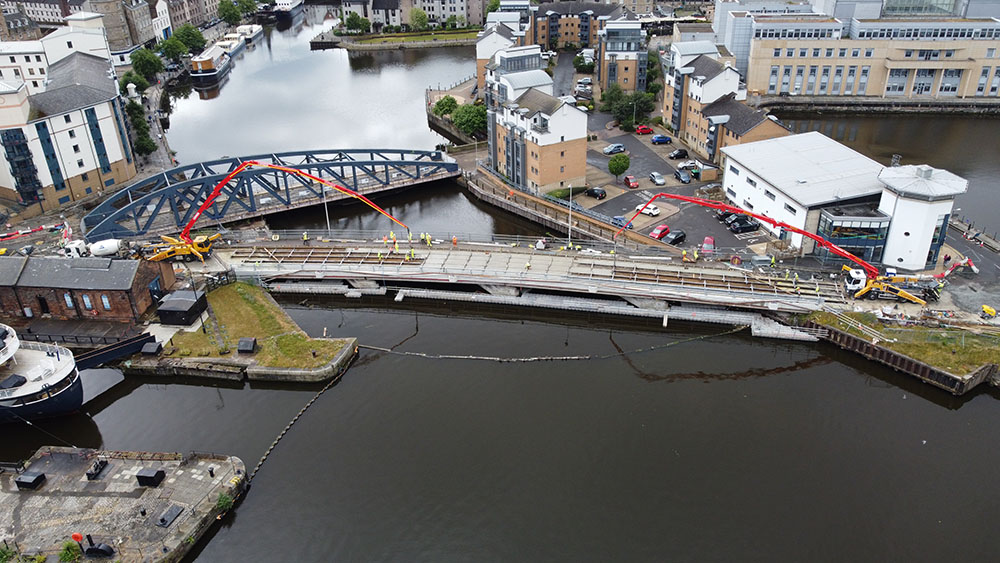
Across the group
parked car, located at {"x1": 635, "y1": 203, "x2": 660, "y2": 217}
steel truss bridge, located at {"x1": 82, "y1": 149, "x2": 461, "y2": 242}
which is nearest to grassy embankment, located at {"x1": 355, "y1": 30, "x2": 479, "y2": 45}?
steel truss bridge, located at {"x1": 82, "y1": 149, "x2": 461, "y2": 242}

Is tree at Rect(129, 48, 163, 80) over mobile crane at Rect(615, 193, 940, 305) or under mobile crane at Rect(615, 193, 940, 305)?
over

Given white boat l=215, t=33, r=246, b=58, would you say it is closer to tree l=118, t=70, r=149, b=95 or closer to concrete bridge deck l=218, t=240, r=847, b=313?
tree l=118, t=70, r=149, b=95

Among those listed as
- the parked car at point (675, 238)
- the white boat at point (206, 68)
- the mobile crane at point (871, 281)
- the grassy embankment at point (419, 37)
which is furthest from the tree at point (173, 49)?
the mobile crane at point (871, 281)

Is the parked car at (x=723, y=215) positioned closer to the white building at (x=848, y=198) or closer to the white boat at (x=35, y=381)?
the white building at (x=848, y=198)

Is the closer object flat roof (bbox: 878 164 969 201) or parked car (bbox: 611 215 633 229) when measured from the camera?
flat roof (bbox: 878 164 969 201)

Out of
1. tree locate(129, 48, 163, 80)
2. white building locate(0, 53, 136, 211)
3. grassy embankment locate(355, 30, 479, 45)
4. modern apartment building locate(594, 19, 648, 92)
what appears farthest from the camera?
grassy embankment locate(355, 30, 479, 45)

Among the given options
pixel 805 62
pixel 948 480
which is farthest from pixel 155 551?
pixel 805 62

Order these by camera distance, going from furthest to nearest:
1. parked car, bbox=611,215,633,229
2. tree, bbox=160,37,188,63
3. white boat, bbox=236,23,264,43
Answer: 1. white boat, bbox=236,23,264,43
2. tree, bbox=160,37,188,63
3. parked car, bbox=611,215,633,229

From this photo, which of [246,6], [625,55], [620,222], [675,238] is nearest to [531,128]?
[620,222]
